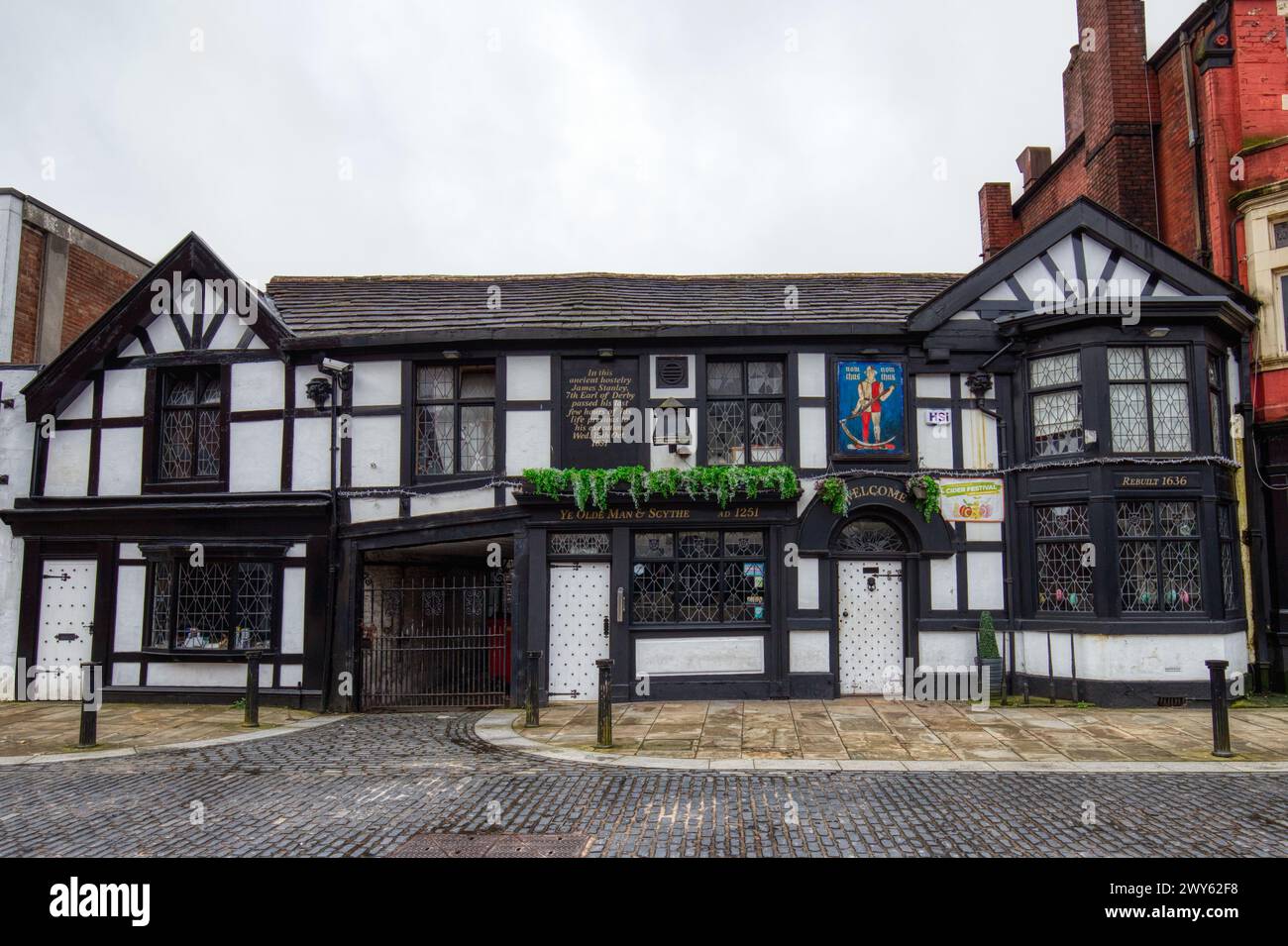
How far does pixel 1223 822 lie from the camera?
6629mm

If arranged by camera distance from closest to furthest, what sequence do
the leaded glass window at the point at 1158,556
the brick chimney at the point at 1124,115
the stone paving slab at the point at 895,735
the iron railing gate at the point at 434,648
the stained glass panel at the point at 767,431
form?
the stone paving slab at the point at 895,735
the leaded glass window at the point at 1158,556
the iron railing gate at the point at 434,648
the stained glass panel at the point at 767,431
the brick chimney at the point at 1124,115

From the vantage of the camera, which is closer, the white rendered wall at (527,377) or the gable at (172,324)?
the white rendered wall at (527,377)

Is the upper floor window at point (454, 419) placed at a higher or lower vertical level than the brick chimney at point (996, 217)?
lower

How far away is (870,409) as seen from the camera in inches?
523

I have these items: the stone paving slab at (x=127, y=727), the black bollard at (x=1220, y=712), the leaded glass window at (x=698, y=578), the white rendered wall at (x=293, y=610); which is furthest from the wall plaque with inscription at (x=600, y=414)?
the black bollard at (x=1220, y=712)

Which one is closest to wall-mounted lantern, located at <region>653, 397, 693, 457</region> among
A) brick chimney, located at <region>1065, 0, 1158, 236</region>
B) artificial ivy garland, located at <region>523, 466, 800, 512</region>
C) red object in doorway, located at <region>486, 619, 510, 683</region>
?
artificial ivy garland, located at <region>523, 466, 800, 512</region>

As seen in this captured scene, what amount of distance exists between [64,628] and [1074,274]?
17201 millimetres

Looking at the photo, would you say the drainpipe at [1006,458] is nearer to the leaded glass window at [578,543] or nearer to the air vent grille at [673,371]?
the air vent grille at [673,371]

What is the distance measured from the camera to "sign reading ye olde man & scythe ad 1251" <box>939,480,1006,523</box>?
13.1 metres

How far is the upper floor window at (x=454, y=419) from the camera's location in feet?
44.4

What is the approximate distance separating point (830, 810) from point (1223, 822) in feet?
10.1

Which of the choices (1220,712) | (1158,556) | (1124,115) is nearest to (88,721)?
(1220,712)

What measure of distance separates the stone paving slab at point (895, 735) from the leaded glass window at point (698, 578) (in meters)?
1.35
